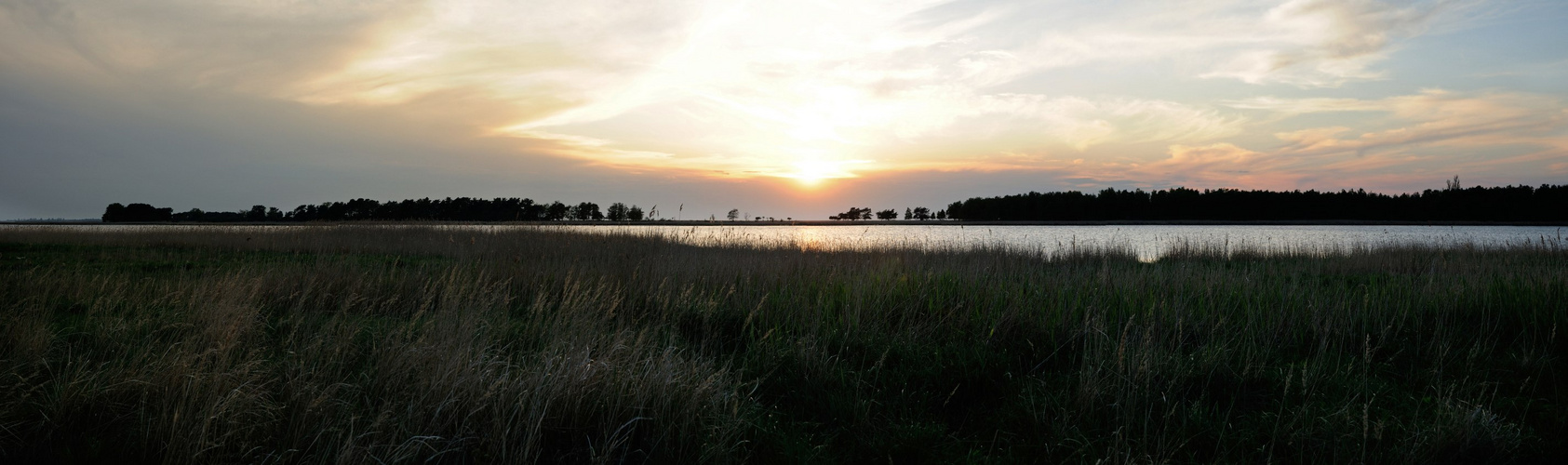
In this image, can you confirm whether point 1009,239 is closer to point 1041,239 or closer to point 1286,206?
point 1041,239

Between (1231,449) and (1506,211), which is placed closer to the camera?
(1231,449)

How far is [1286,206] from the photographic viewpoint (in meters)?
89.8

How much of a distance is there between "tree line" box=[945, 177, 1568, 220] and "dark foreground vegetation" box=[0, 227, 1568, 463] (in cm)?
9810

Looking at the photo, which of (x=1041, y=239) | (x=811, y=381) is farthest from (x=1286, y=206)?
(x=811, y=381)

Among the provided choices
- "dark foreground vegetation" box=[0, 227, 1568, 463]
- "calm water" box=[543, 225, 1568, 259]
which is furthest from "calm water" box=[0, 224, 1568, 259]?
"dark foreground vegetation" box=[0, 227, 1568, 463]

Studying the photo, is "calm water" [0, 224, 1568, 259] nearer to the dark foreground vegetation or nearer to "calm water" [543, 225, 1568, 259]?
"calm water" [543, 225, 1568, 259]

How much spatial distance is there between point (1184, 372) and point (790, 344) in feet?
8.98

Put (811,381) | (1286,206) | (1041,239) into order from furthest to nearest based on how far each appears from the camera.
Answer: (1286,206), (1041,239), (811,381)

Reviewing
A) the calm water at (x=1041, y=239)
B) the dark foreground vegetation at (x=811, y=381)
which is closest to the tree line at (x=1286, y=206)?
the calm water at (x=1041, y=239)

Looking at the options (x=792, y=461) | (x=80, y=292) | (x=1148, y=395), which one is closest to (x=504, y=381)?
(x=792, y=461)

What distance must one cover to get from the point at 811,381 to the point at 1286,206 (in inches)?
4315

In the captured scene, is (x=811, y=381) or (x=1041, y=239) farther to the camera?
(x=1041, y=239)

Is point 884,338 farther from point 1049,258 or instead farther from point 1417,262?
point 1417,262

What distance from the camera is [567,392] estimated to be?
348 centimetres
